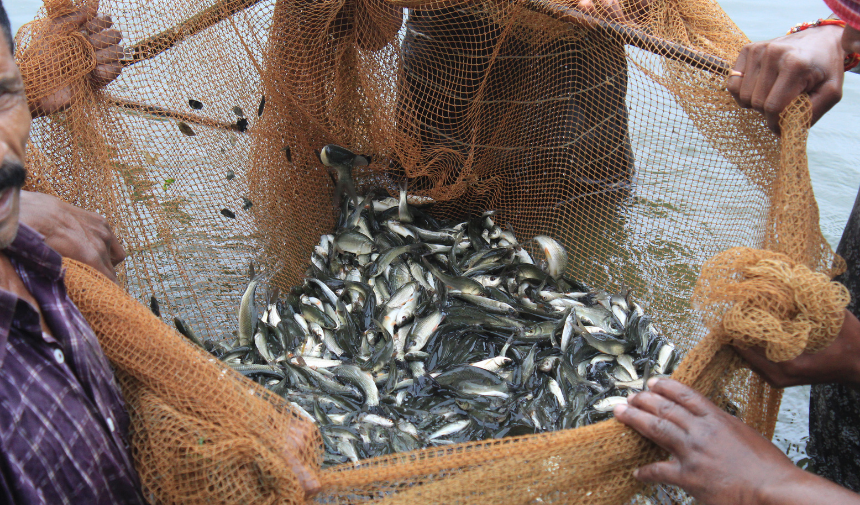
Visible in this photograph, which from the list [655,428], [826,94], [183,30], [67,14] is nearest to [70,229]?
[67,14]

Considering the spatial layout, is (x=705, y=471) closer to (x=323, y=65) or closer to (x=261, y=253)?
(x=323, y=65)

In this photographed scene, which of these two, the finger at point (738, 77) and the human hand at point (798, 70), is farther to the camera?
the finger at point (738, 77)

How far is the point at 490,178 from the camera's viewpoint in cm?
360

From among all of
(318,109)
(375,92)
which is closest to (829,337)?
(375,92)

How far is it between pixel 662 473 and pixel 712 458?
15cm

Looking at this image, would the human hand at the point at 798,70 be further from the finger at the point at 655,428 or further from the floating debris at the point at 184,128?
the floating debris at the point at 184,128

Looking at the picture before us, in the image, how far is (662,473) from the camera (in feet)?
5.16

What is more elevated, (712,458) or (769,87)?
(769,87)

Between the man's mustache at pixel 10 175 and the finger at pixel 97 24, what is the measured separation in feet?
6.09

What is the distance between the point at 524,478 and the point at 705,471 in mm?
470

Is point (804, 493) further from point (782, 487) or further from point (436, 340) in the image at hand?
point (436, 340)

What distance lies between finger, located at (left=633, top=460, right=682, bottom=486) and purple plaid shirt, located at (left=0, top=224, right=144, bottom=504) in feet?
4.82

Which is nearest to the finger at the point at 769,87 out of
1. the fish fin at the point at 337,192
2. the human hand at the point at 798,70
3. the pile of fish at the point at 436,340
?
the human hand at the point at 798,70

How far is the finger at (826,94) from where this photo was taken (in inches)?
80.7
